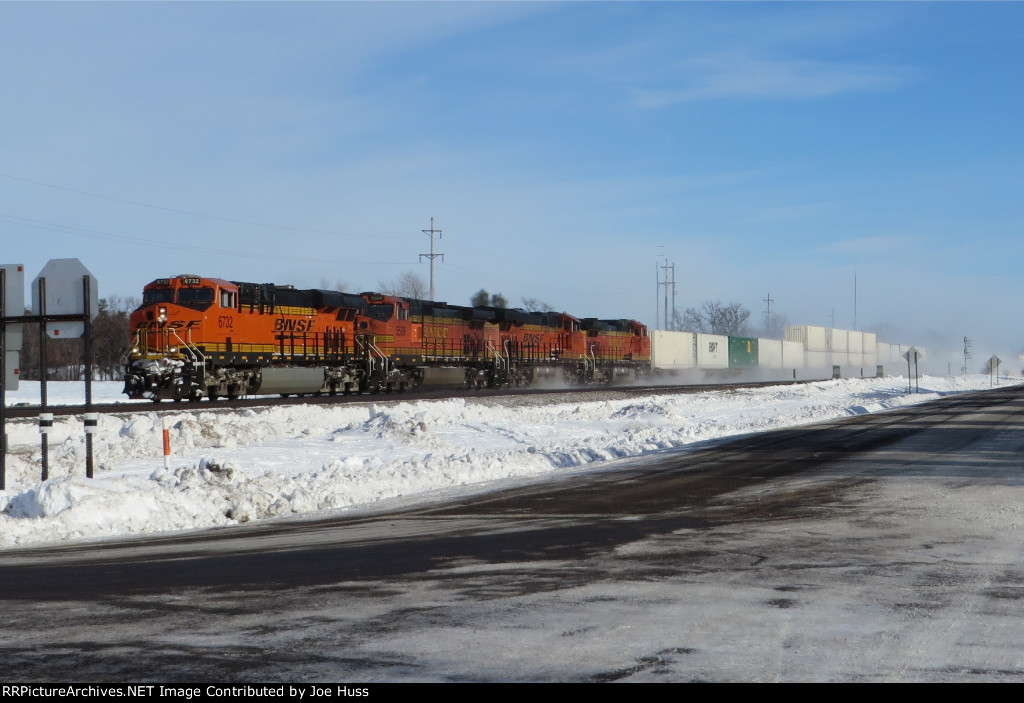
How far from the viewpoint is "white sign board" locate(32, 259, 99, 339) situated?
48.3ft

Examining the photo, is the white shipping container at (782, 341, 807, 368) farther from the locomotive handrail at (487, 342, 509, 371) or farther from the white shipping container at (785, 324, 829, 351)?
the locomotive handrail at (487, 342, 509, 371)

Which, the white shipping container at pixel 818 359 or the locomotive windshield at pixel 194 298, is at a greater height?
the locomotive windshield at pixel 194 298

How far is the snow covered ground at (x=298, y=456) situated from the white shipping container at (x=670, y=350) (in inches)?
1331

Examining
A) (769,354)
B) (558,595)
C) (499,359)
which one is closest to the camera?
(558,595)

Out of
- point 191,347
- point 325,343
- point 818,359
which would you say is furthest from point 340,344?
point 818,359

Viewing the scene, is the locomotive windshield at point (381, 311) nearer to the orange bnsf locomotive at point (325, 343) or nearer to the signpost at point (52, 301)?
the orange bnsf locomotive at point (325, 343)

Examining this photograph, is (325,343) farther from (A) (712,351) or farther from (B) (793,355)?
(B) (793,355)

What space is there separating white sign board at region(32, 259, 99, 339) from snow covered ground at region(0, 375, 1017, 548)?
7.96 ft

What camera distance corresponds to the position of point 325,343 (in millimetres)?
38094

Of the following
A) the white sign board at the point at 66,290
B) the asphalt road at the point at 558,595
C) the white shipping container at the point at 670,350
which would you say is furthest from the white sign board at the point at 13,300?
the white shipping container at the point at 670,350

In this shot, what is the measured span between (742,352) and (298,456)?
6796 centimetres

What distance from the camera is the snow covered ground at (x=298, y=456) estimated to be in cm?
1249

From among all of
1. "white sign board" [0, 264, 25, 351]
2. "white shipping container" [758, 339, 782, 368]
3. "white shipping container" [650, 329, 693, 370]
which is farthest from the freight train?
"white shipping container" [758, 339, 782, 368]

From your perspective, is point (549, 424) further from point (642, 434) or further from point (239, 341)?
point (239, 341)
